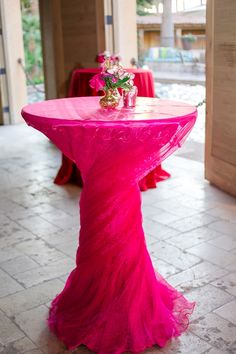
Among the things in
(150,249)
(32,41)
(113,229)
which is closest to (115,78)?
(113,229)

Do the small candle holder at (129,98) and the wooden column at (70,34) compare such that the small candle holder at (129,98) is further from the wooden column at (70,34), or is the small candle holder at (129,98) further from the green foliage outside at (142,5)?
the green foliage outside at (142,5)

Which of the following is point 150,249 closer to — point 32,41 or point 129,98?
point 129,98

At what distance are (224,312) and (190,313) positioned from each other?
166 millimetres

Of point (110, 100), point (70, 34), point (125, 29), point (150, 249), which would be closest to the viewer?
point (110, 100)

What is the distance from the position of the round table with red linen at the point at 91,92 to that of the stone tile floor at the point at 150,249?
0.10 m

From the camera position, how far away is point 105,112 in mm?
2094

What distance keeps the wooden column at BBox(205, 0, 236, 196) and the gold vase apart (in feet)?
5.98

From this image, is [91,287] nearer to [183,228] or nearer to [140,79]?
[183,228]

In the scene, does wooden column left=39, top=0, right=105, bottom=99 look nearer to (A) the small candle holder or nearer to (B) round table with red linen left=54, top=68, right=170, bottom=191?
(B) round table with red linen left=54, top=68, right=170, bottom=191

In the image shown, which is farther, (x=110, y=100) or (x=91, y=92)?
(x=91, y=92)

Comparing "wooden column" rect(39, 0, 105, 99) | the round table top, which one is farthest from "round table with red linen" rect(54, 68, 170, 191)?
the round table top

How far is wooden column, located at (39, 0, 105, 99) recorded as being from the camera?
4.95 m

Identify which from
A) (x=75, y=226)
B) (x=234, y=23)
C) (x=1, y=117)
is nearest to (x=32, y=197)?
(x=75, y=226)

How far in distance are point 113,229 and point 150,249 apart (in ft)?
3.43
